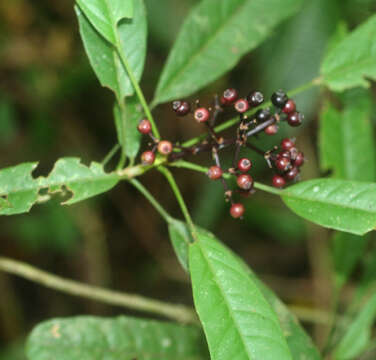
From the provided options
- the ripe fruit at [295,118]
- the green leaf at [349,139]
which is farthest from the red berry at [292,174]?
the green leaf at [349,139]

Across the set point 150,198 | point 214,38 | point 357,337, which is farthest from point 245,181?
point 357,337

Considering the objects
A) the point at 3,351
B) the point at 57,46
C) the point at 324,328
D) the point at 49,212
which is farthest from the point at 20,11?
the point at 324,328

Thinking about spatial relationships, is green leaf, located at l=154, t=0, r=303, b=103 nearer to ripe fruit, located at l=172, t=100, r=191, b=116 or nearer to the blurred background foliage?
ripe fruit, located at l=172, t=100, r=191, b=116

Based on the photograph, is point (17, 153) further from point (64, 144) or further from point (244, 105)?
point (244, 105)

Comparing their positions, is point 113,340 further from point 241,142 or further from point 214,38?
point 214,38

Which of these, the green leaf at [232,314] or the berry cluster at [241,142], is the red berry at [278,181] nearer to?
the berry cluster at [241,142]

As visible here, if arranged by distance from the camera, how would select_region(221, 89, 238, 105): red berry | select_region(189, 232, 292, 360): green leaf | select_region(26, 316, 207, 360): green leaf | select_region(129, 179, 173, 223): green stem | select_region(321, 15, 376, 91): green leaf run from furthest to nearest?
select_region(26, 316, 207, 360): green leaf → select_region(321, 15, 376, 91): green leaf → select_region(129, 179, 173, 223): green stem → select_region(221, 89, 238, 105): red berry → select_region(189, 232, 292, 360): green leaf

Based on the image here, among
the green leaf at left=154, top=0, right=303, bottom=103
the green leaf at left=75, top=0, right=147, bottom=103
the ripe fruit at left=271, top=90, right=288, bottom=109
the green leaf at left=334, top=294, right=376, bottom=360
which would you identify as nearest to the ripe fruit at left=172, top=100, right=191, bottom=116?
the green leaf at left=75, top=0, right=147, bottom=103
